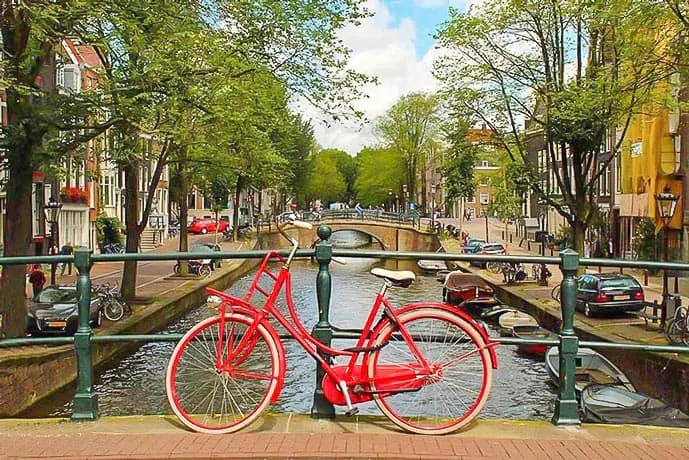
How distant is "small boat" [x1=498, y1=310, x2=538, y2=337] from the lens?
2439 cm

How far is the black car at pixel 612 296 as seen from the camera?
78.4ft

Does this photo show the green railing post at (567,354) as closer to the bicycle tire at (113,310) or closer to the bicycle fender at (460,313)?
the bicycle fender at (460,313)

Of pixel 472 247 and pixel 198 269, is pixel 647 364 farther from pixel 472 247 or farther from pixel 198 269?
pixel 472 247

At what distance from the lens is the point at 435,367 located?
5023 millimetres

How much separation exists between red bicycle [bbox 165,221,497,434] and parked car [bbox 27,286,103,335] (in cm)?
1444

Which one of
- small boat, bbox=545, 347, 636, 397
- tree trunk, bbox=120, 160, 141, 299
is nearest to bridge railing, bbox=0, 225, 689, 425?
small boat, bbox=545, 347, 636, 397

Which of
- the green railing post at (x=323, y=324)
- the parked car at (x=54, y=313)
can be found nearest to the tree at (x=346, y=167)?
the parked car at (x=54, y=313)

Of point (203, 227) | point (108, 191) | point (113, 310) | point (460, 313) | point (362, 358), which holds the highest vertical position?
point (108, 191)

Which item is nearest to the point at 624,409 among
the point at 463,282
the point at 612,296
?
the point at 612,296

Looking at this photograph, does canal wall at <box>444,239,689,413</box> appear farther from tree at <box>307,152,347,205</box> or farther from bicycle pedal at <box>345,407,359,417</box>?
tree at <box>307,152,347,205</box>

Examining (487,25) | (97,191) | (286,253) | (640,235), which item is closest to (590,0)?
(487,25)

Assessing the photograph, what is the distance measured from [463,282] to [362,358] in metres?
30.1

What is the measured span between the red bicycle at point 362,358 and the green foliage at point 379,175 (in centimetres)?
8313

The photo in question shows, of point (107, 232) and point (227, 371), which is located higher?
point (227, 371)
